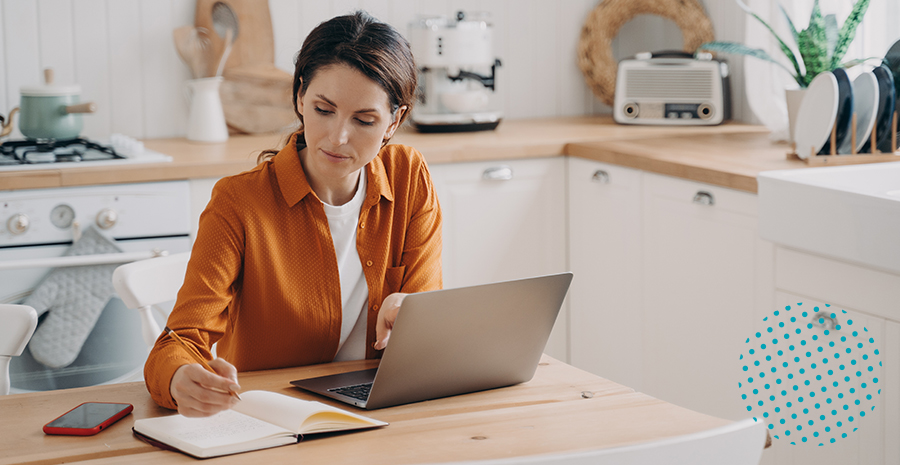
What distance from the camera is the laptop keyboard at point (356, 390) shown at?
1131 mm

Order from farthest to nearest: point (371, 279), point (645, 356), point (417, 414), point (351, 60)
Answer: point (645, 356) < point (371, 279) < point (351, 60) < point (417, 414)

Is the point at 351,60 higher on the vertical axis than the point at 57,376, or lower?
higher

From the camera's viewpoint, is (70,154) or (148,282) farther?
(70,154)

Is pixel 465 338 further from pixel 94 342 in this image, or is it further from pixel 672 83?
pixel 672 83

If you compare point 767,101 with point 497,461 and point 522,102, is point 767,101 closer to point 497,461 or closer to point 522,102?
point 522,102

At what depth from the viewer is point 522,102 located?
338 cm

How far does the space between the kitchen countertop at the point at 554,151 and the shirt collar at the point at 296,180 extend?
50 cm

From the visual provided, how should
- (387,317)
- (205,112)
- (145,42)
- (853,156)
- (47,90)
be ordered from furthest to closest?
1. (145,42)
2. (205,112)
3. (47,90)
4. (853,156)
5. (387,317)

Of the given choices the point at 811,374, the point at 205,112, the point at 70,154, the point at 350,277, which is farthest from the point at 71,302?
the point at 811,374

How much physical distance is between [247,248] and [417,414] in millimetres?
390

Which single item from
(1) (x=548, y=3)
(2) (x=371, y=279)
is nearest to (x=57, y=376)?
(2) (x=371, y=279)

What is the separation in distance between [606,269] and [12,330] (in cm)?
165

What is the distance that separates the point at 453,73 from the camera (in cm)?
293

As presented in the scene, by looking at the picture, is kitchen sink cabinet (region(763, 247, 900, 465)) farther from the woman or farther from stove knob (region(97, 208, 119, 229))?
stove knob (region(97, 208, 119, 229))
